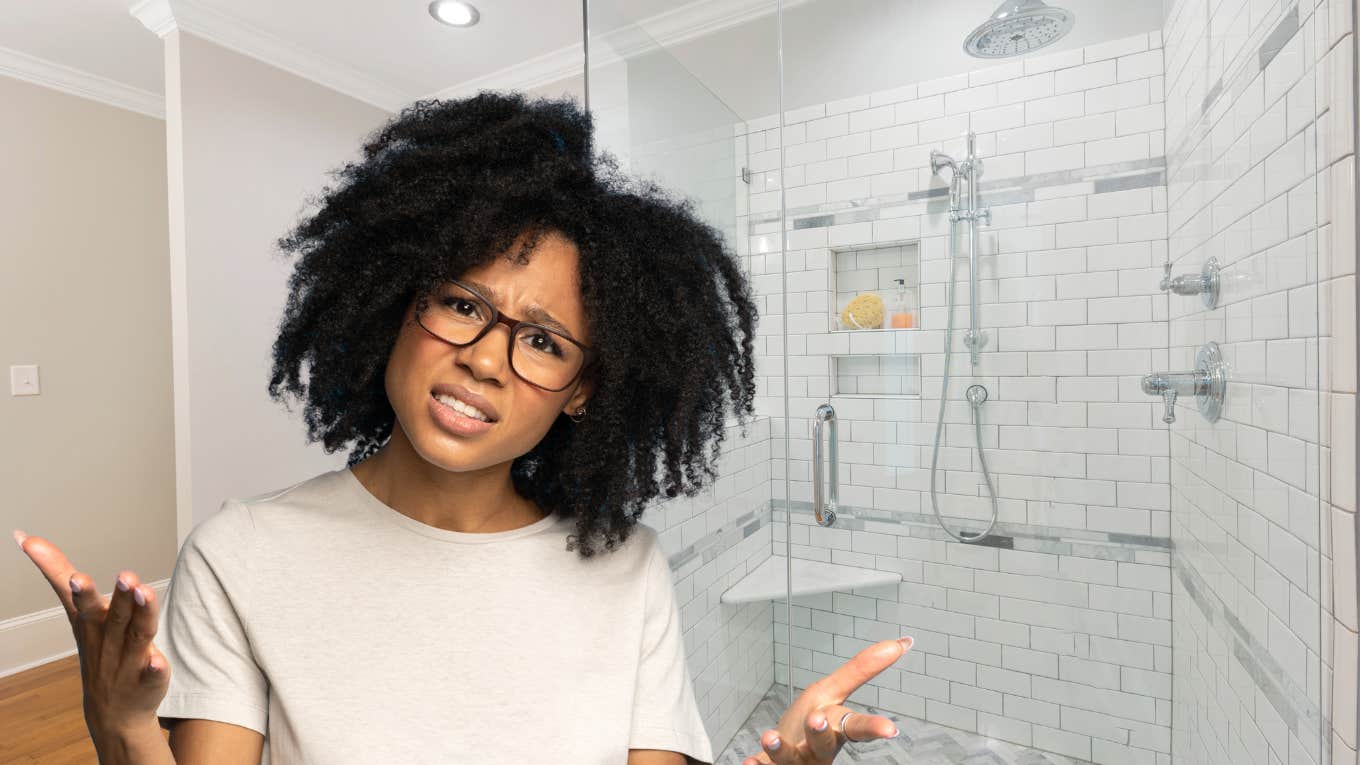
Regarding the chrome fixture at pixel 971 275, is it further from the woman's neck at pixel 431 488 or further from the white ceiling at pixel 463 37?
the woman's neck at pixel 431 488

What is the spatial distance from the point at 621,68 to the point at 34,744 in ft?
9.20

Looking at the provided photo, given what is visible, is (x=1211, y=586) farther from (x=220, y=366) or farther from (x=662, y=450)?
(x=220, y=366)

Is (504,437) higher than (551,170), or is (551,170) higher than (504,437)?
(551,170)

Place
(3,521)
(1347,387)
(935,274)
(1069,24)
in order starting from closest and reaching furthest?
(1347,387) < (1069,24) < (935,274) < (3,521)

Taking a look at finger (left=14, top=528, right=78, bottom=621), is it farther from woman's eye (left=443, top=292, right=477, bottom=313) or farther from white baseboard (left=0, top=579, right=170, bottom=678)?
white baseboard (left=0, top=579, right=170, bottom=678)

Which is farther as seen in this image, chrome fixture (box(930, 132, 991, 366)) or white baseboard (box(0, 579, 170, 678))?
white baseboard (box(0, 579, 170, 678))

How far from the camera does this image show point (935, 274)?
4.52 feet

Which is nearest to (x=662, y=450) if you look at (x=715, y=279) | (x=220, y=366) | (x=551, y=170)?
(x=715, y=279)

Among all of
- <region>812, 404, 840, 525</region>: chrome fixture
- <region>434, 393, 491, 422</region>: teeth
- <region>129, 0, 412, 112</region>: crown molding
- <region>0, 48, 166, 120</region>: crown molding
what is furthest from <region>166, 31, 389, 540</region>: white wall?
<region>434, 393, 491, 422</region>: teeth

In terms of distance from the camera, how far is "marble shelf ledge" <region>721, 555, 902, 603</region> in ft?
4.77

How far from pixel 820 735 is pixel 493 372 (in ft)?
1.57

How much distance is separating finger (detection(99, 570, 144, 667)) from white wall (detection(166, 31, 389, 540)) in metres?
2.03

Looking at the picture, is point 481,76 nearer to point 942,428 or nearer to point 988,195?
point 988,195

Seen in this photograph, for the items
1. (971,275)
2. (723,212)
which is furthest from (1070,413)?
(723,212)
